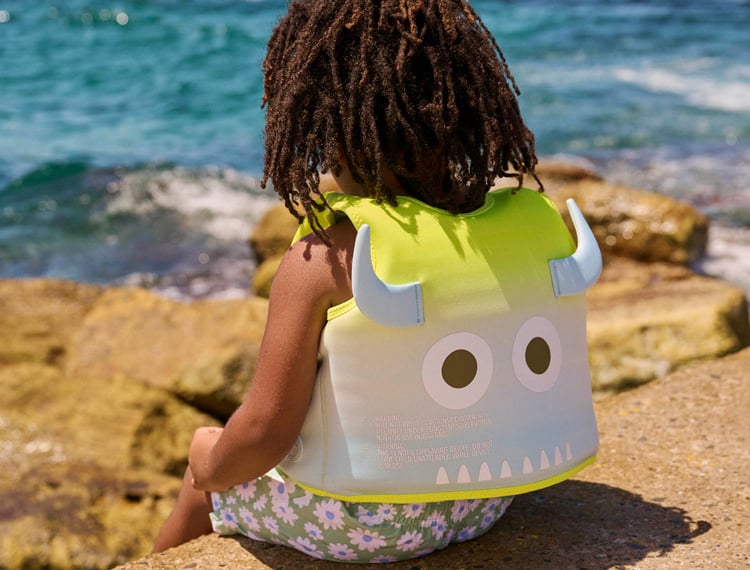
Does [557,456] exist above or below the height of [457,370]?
below

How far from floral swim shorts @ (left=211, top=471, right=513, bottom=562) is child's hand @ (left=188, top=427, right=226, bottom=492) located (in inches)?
3.3

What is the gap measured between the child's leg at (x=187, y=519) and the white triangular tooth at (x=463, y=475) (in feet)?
2.38

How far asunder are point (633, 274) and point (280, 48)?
4.79m

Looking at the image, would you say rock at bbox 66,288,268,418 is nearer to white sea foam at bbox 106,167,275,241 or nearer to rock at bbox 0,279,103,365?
rock at bbox 0,279,103,365

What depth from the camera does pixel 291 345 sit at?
2.06m

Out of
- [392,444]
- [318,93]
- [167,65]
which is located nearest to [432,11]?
[318,93]

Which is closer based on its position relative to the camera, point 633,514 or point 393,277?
point 393,277

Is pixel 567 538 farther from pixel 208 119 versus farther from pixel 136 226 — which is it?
pixel 208 119

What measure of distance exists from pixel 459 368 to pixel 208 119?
447 inches

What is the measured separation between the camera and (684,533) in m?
2.46

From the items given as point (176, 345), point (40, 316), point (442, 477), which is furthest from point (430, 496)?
point (40, 316)

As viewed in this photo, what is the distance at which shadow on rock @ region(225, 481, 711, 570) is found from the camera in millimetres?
2352

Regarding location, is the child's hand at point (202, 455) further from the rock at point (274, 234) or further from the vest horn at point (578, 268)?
the rock at point (274, 234)

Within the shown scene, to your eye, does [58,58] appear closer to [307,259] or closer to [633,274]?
[633,274]
